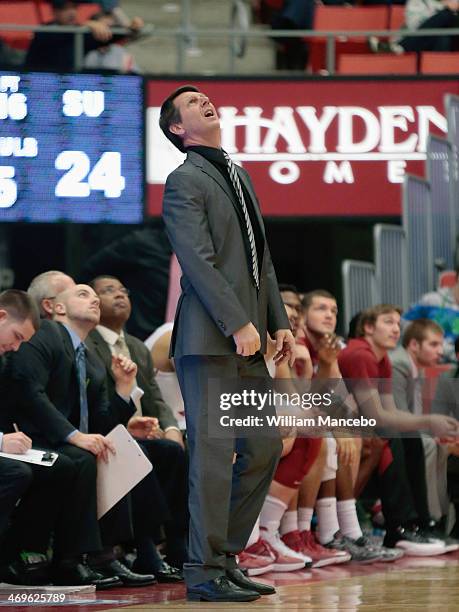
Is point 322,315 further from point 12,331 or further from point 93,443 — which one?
point 12,331

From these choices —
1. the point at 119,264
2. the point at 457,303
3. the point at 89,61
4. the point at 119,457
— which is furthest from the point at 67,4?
the point at 119,457

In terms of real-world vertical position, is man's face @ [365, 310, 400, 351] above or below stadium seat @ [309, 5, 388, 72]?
below

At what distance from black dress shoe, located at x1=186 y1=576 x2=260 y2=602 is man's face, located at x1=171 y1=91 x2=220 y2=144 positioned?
1.61m

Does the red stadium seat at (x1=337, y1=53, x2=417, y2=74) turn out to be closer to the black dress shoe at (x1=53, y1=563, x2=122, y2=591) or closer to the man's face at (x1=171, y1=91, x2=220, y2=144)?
the man's face at (x1=171, y1=91, x2=220, y2=144)

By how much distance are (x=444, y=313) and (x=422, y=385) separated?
179 centimetres

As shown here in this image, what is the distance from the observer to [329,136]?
386 inches

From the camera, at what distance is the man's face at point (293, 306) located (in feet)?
23.3

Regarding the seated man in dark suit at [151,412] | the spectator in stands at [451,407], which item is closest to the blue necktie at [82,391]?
the seated man in dark suit at [151,412]

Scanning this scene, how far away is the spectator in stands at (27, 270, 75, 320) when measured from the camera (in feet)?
20.9

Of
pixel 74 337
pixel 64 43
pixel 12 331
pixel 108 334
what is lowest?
pixel 108 334

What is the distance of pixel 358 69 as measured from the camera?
1073cm

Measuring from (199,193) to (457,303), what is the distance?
4718 millimetres

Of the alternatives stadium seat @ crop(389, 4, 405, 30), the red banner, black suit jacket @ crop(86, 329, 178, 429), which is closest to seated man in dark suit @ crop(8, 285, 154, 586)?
black suit jacket @ crop(86, 329, 178, 429)

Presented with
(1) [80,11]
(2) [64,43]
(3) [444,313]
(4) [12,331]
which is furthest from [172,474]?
(1) [80,11]
